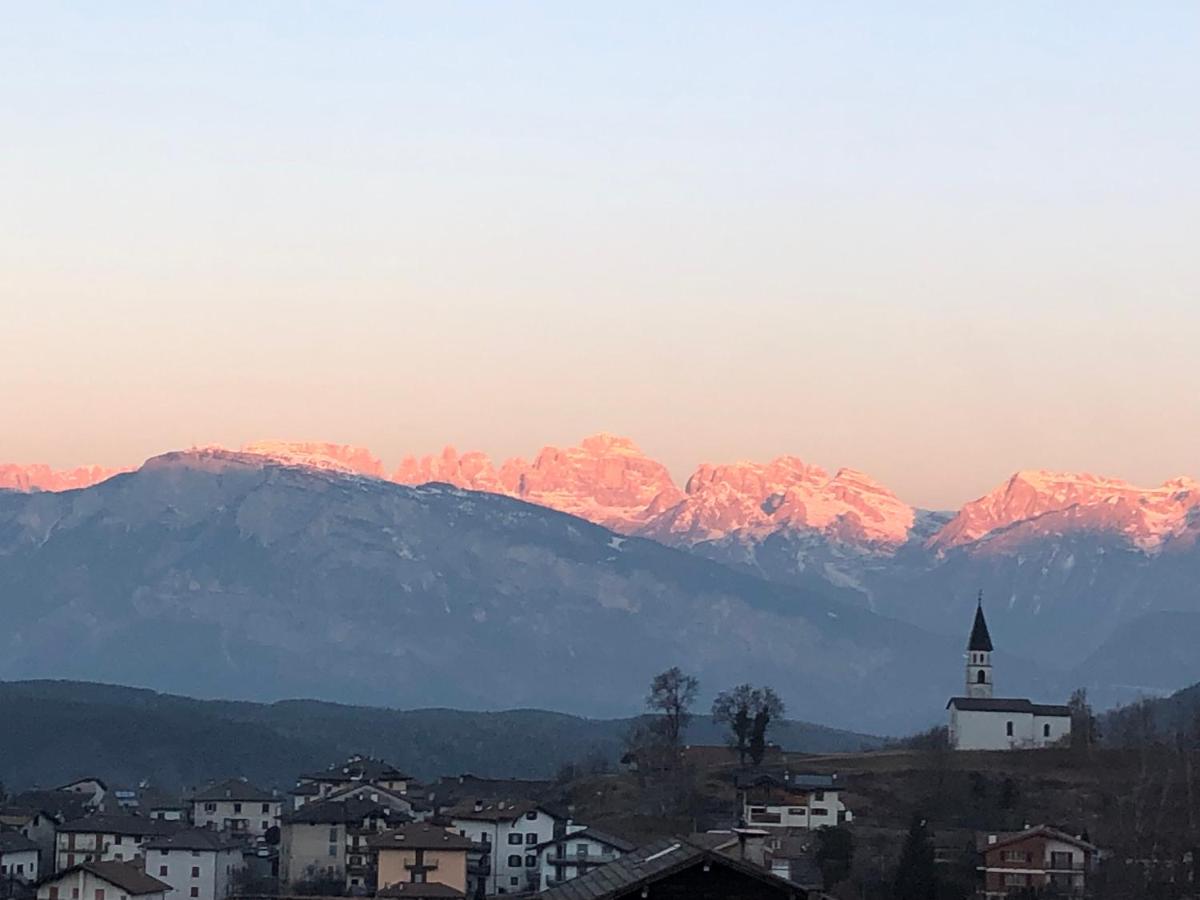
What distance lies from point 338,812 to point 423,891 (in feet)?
75.6

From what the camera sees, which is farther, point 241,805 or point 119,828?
point 241,805

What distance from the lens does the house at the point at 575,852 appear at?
93688mm

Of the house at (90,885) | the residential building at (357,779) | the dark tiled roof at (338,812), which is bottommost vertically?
the house at (90,885)

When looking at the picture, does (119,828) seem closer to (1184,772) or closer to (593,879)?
(1184,772)

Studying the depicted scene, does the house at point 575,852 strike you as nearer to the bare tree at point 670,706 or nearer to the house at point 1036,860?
the house at point 1036,860

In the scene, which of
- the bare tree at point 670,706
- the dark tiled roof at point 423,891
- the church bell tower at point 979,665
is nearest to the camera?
the dark tiled roof at point 423,891

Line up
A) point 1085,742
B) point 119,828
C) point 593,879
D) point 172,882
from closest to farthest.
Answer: point 593,879
point 172,882
point 119,828
point 1085,742

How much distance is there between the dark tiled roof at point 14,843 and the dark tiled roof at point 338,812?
10.7 metres

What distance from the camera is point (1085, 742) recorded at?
4899 inches

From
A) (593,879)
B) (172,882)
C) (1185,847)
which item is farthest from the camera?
(172,882)

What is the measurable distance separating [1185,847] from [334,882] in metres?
34.0

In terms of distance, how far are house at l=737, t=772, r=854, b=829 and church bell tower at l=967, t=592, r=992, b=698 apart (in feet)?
136

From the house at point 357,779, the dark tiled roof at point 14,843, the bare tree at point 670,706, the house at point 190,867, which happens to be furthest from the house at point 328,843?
the bare tree at point 670,706

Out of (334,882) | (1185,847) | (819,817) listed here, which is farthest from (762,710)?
(1185,847)
